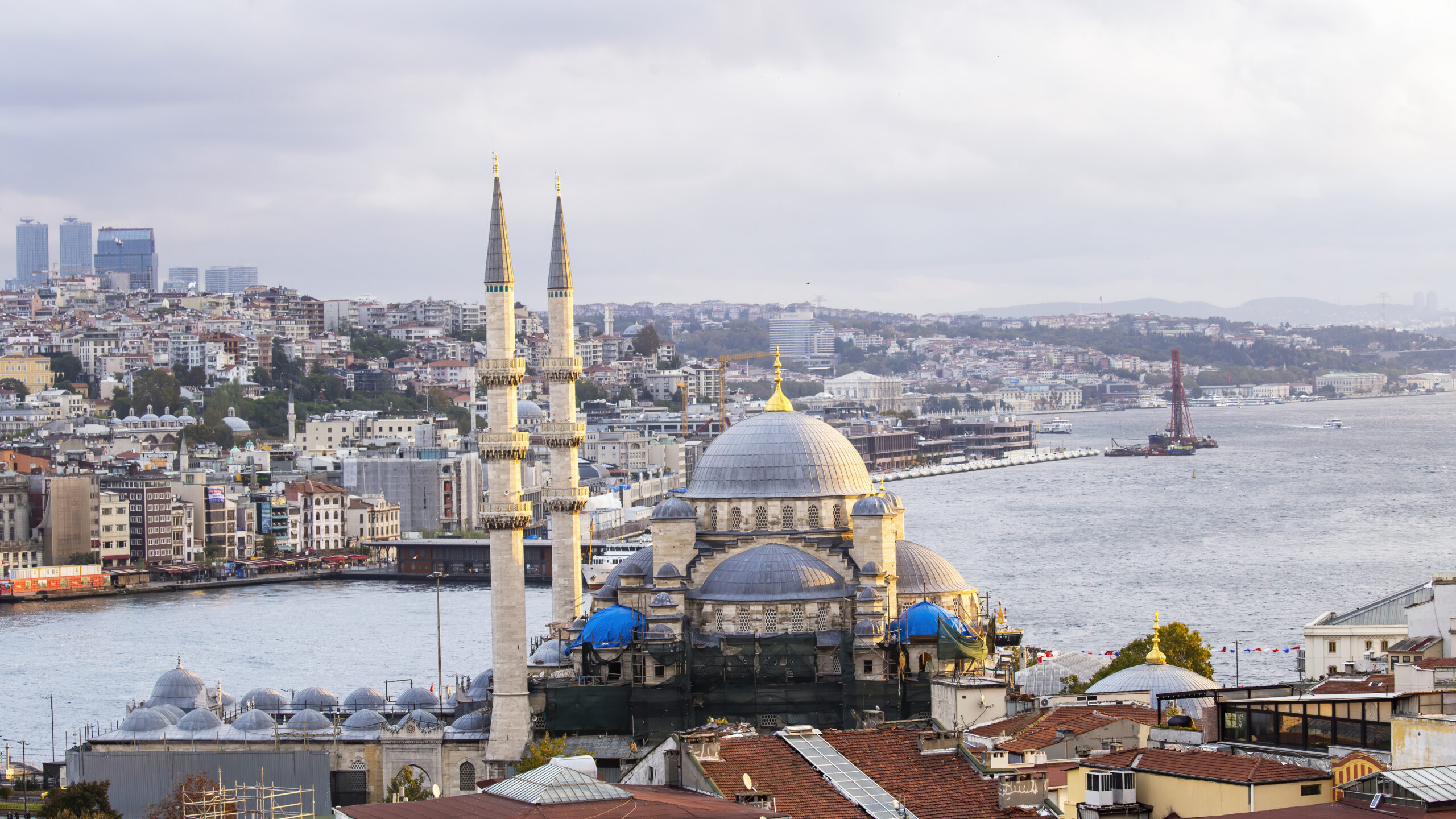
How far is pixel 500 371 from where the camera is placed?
2580 centimetres

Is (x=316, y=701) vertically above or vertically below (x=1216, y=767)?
below

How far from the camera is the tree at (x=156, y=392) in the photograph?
94.4 m

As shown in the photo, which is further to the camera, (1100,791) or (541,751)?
(541,751)

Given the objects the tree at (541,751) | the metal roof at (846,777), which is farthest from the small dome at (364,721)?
the metal roof at (846,777)

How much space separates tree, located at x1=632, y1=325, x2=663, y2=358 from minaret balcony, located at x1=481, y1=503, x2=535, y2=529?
112 meters

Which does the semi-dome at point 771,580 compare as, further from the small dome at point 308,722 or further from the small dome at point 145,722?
the small dome at point 145,722

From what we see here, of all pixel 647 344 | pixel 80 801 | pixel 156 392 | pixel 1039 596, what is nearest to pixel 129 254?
pixel 647 344

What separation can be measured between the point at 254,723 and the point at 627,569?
5092 mm

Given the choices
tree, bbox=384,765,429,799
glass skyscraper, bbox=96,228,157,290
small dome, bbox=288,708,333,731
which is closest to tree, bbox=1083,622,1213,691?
tree, bbox=384,765,429,799

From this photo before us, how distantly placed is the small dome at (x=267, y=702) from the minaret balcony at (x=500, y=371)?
6.11 metres

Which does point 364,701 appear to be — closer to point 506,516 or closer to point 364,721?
point 364,721

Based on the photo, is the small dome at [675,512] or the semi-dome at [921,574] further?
the semi-dome at [921,574]

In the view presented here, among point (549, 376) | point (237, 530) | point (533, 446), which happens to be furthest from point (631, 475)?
point (549, 376)

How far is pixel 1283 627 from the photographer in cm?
3925
